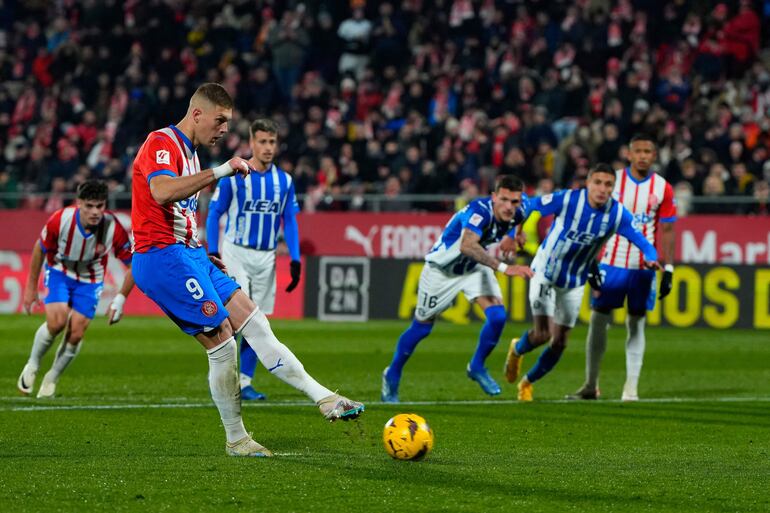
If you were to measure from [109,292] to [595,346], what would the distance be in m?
12.7

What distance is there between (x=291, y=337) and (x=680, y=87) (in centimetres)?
850

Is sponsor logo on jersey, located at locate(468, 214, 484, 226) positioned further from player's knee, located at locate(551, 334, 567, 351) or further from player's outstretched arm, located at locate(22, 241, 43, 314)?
player's outstretched arm, located at locate(22, 241, 43, 314)

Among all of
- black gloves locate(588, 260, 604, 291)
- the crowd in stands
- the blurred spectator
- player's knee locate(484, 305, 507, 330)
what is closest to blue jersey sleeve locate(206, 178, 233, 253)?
player's knee locate(484, 305, 507, 330)

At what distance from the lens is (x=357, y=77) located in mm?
26344

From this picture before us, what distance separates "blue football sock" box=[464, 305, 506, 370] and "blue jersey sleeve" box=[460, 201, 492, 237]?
0.77 meters

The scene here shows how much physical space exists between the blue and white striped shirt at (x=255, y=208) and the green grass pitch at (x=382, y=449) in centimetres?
137

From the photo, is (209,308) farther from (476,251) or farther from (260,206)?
(260,206)

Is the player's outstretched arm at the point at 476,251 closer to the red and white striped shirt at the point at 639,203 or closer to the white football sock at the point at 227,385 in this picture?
the red and white striped shirt at the point at 639,203

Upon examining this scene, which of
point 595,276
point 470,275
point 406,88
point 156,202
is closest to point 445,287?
point 470,275

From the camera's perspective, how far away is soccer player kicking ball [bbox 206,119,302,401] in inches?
455

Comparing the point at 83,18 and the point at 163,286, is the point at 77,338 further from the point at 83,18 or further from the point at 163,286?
the point at 83,18

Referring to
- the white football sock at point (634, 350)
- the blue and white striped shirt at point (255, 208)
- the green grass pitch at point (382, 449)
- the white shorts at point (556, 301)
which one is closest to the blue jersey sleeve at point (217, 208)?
the blue and white striped shirt at point (255, 208)

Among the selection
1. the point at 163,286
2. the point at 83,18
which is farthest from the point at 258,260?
the point at 83,18

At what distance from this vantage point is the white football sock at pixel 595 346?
11547 millimetres
